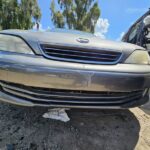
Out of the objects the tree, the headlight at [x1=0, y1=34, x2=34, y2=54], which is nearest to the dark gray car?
the headlight at [x1=0, y1=34, x2=34, y2=54]

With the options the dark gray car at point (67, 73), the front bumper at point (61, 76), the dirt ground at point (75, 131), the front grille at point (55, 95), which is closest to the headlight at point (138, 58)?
the dark gray car at point (67, 73)

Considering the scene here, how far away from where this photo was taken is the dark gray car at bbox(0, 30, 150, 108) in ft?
9.23

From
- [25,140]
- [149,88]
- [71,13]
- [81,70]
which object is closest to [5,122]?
[25,140]

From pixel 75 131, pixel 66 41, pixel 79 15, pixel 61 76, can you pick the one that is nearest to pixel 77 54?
pixel 66 41

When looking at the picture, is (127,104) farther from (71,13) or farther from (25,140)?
(71,13)

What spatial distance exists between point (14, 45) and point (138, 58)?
1240mm

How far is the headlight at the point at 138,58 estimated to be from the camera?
3.14m

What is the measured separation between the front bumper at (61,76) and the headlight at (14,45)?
81 mm

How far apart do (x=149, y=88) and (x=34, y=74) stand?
4.05ft

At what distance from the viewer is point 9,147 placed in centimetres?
284

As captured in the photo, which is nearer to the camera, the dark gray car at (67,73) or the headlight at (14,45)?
the dark gray car at (67,73)

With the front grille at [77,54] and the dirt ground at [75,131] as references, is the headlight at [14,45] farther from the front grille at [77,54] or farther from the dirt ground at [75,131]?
the dirt ground at [75,131]

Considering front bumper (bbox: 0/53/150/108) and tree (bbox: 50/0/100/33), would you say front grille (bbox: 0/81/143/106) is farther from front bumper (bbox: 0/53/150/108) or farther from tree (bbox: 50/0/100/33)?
tree (bbox: 50/0/100/33)

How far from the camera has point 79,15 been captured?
81.1 ft
